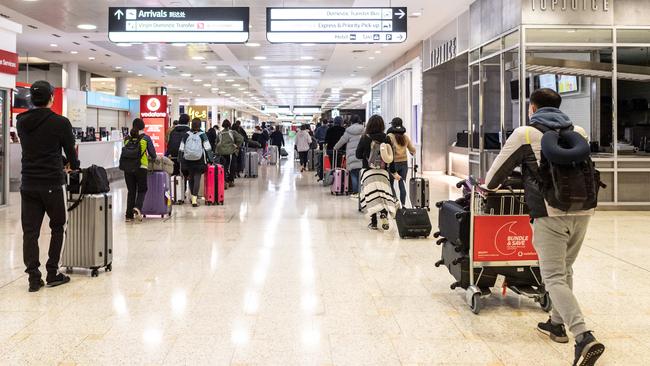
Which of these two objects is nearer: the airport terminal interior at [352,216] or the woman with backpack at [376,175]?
the airport terminal interior at [352,216]

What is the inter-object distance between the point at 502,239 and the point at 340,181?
29.0 ft

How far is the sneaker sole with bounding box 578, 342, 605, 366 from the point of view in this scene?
331 cm

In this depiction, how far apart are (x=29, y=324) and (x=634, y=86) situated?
39.2 feet

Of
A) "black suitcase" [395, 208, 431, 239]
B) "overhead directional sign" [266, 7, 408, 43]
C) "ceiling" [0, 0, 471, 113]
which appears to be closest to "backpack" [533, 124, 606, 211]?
"black suitcase" [395, 208, 431, 239]

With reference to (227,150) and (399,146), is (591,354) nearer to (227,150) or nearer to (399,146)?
(399,146)

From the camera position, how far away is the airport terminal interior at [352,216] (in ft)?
12.7

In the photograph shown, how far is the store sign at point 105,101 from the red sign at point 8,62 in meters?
10.5

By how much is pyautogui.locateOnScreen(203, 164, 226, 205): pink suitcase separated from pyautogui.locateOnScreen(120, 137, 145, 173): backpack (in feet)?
8.04

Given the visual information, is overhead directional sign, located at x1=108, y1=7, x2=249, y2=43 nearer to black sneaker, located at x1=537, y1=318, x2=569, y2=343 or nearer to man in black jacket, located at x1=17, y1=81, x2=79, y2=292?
man in black jacket, located at x1=17, y1=81, x2=79, y2=292

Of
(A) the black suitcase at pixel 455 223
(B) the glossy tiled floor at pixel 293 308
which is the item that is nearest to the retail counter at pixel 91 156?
(B) the glossy tiled floor at pixel 293 308

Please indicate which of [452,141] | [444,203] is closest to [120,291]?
[444,203]

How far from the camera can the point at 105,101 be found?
23.1 m

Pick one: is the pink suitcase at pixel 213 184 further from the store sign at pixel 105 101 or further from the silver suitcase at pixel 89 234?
the store sign at pixel 105 101

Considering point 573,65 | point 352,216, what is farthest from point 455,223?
point 573,65
